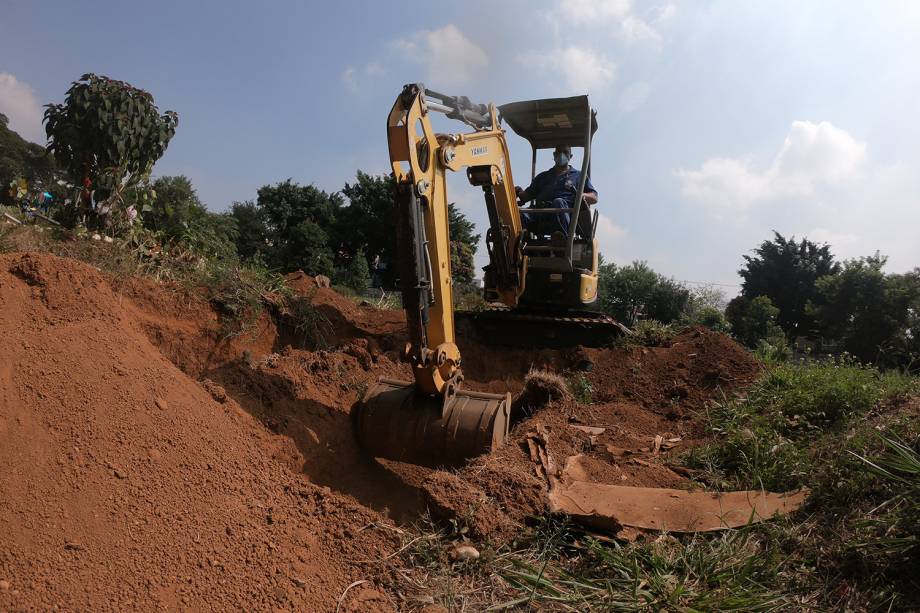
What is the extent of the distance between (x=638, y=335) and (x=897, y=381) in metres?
3.12

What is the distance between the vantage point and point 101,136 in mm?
6641

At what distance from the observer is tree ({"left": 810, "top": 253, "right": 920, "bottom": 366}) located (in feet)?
58.9

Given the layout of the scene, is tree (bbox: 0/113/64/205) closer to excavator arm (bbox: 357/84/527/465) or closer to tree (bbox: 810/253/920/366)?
excavator arm (bbox: 357/84/527/465)

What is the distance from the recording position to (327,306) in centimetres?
731

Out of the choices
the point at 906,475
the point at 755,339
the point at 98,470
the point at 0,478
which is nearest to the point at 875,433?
the point at 906,475

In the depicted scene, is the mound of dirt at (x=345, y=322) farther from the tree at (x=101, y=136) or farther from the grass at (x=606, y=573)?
the grass at (x=606, y=573)

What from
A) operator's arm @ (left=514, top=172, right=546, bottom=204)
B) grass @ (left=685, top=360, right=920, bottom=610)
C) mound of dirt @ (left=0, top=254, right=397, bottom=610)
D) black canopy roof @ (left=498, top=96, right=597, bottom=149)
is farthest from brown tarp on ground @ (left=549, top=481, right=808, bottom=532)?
black canopy roof @ (left=498, top=96, right=597, bottom=149)

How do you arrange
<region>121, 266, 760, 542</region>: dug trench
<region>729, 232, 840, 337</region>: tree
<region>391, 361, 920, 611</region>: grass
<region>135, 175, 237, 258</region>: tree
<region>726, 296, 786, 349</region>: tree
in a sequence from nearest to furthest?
1. <region>391, 361, 920, 611</region>: grass
2. <region>121, 266, 760, 542</region>: dug trench
3. <region>135, 175, 237, 258</region>: tree
4. <region>726, 296, 786, 349</region>: tree
5. <region>729, 232, 840, 337</region>: tree

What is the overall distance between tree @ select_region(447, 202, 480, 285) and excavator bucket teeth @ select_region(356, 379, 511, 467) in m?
8.79

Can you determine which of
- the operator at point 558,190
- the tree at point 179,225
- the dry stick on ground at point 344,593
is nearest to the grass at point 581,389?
the operator at point 558,190

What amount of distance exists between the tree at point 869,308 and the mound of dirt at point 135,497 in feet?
58.1

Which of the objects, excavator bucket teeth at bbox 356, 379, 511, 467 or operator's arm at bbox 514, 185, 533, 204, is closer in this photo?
excavator bucket teeth at bbox 356, 379, 511, 467

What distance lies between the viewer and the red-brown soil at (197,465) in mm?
2566

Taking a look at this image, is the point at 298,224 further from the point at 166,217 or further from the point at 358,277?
the point at 166,217
